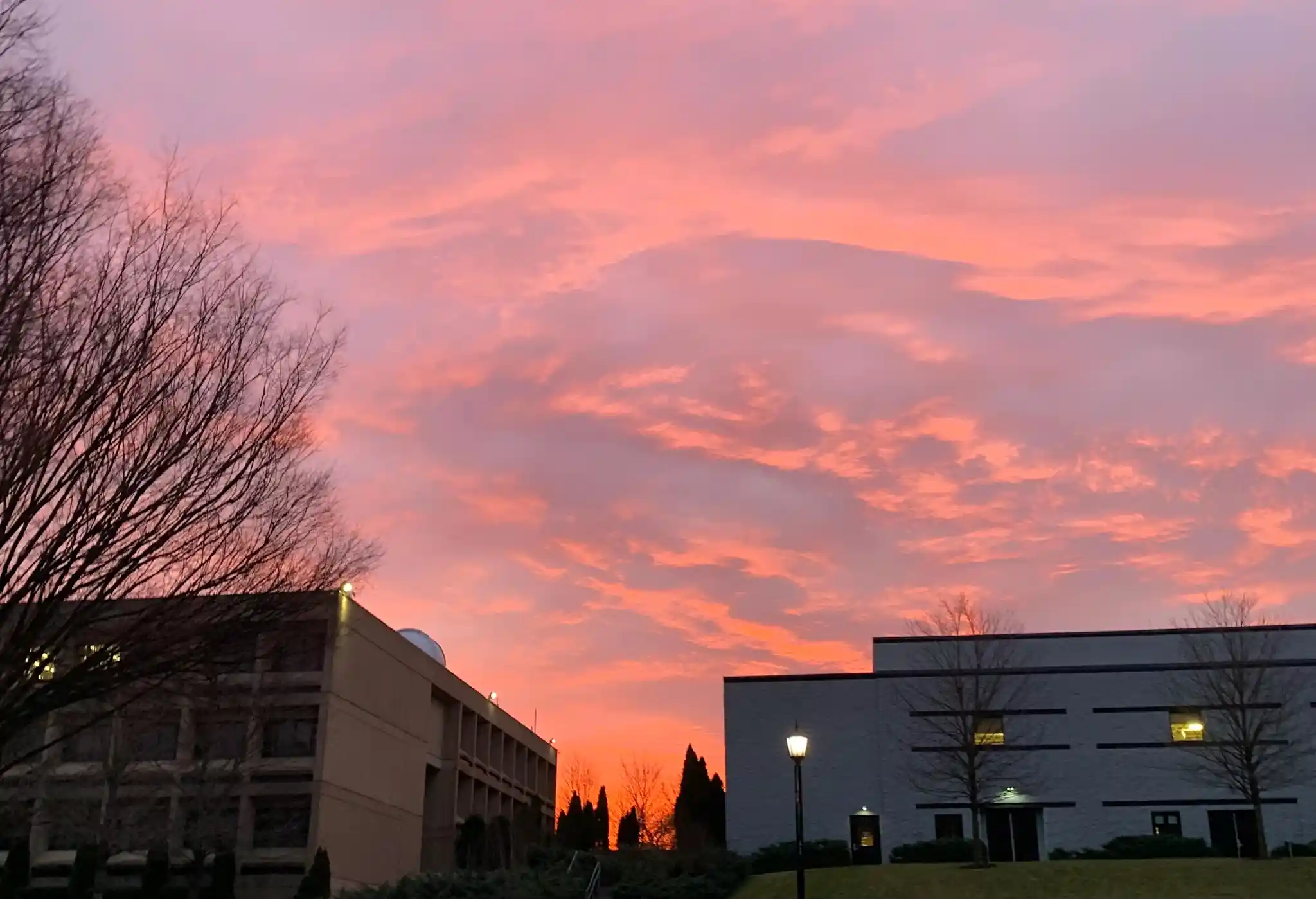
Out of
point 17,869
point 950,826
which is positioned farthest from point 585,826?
point 17,869

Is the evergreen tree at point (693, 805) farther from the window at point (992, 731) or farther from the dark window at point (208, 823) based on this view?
the dark window at point (208, 823)

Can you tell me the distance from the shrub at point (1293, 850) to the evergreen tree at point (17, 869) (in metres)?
47.6

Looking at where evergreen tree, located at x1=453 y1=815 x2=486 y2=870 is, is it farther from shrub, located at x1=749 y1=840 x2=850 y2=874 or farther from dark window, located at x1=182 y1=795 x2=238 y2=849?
shrub, located at x1=749 y1=840 x2=850 y2=874

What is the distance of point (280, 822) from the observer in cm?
4731

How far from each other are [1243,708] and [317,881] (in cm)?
3499

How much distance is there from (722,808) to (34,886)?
34.0 meters

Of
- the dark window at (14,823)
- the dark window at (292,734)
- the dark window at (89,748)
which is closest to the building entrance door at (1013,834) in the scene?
the dark window at (292,734)

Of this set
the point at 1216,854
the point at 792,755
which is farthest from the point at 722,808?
the point at 792,755

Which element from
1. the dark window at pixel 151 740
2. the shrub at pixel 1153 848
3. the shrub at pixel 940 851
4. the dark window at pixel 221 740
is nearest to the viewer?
the dark window at pixel 151 740

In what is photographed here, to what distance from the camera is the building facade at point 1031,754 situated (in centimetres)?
5006

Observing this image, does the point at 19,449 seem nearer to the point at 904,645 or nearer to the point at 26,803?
the point at 26,803

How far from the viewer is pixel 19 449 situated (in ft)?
39.1

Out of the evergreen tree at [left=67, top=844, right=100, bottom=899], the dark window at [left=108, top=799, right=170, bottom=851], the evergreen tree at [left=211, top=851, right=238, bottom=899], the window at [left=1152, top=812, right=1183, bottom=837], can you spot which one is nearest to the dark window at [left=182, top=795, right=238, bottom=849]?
the evergreen tree at [left=211, top=851, right=238, bottom=899]

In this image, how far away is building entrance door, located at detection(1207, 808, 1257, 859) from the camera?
4906cm
